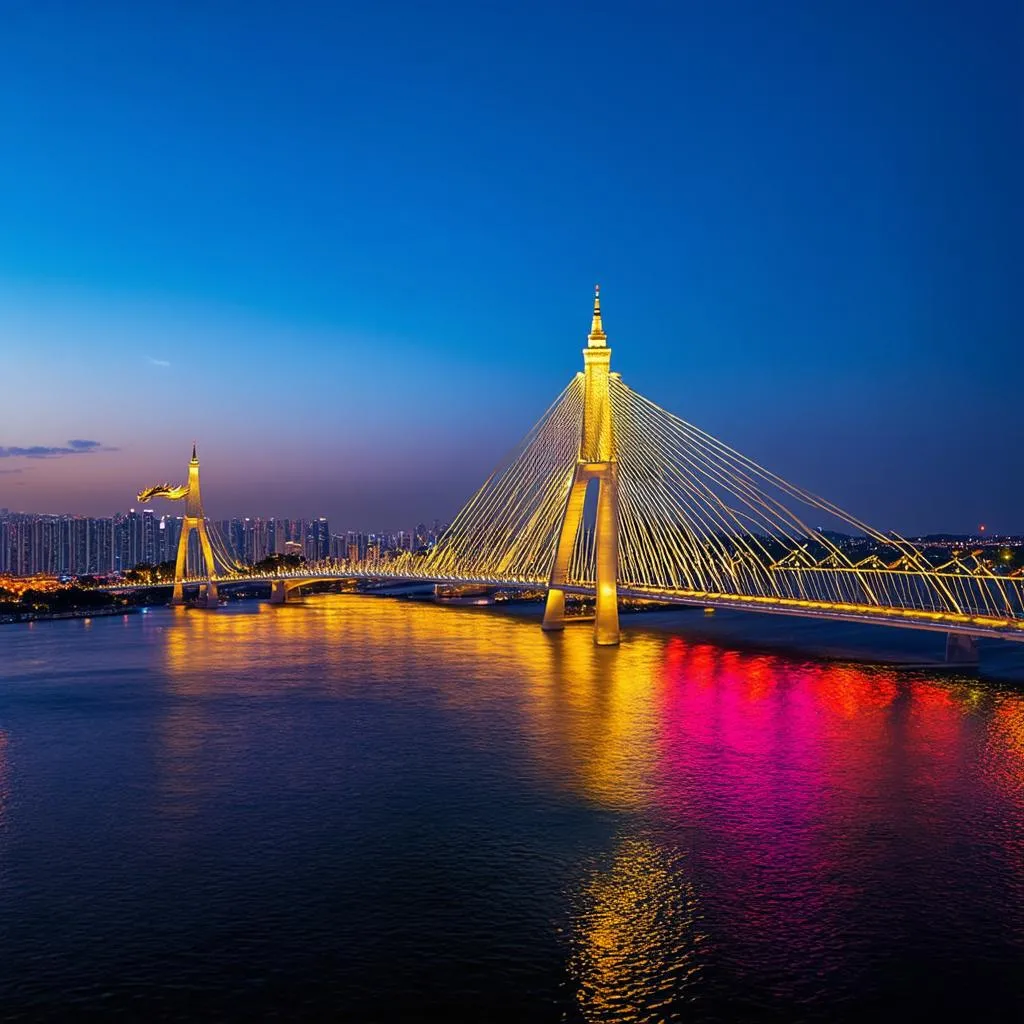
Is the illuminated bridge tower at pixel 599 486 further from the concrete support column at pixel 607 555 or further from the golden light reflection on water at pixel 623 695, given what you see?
the golden light reflection on water at pixel 623 695

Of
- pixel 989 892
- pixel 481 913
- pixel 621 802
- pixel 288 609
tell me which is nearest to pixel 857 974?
pixel 989 892

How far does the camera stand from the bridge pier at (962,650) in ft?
101

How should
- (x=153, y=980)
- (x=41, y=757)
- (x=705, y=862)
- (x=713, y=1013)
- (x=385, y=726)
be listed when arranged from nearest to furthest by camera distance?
(x=713, y=1013) < (x=153, y=980) < (x=705, y=862) < (x=41, y=757) < (x=385, y=726)

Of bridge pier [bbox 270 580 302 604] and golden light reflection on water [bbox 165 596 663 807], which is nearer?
golden light reflection on water [bbox 165 596 663 807]

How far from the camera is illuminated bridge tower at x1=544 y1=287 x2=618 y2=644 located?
121 feet

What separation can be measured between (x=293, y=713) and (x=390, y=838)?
1107cm

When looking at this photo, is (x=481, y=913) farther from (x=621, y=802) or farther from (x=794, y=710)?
(x=794, y=710)

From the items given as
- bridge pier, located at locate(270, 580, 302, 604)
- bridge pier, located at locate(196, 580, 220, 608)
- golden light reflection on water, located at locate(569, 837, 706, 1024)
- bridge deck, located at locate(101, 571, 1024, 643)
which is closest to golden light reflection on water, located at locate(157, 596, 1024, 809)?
bridge deck, located at locate(101, 571, 1024, 643)

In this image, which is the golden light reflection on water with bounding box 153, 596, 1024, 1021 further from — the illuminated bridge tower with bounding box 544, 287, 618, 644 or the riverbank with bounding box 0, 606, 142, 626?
the riverbank with bounding box 0, 606, 142, 626

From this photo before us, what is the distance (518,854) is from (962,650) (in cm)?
2138

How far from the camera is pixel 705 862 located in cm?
1411

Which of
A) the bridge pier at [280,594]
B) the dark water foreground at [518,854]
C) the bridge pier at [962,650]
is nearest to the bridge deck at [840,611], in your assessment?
the bridge pier at [962,650]

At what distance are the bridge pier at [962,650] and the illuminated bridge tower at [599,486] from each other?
36.7ft

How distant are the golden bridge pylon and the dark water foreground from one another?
44.8m
